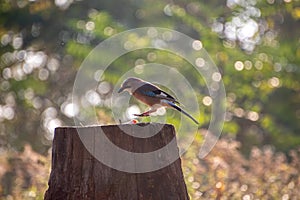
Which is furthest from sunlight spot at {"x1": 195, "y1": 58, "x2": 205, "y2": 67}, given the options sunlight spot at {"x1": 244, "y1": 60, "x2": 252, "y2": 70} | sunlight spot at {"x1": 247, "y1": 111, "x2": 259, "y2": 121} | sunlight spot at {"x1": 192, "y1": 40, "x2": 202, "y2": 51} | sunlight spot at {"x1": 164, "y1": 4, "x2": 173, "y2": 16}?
sunlight spot at {"x1": 164, "y1": 4, "x2": 173, "y2": 16}

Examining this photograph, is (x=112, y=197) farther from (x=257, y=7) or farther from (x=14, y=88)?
(x=14, y=88)

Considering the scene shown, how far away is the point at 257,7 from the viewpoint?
1008 centimetres

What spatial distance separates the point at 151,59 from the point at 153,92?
230 inches

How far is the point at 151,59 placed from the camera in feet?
34.8

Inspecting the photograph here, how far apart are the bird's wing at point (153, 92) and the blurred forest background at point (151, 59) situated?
13.1 feet

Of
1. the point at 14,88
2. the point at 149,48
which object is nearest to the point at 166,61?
the point at 149,48

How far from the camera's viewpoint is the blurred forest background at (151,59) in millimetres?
10047

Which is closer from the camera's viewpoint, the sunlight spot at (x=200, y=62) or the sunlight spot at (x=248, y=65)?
the sunlight spot at (x=200, y=62)

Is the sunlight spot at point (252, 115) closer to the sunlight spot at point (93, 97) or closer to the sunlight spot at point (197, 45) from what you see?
the sunlight spot at point (197, 45)

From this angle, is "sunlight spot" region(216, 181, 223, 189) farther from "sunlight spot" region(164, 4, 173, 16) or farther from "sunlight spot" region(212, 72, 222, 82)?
"sunlight spot" region(164, 4, 173, 16)

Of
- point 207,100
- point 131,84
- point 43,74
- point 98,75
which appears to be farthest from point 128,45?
point 131,84

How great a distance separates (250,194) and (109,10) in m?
5.78

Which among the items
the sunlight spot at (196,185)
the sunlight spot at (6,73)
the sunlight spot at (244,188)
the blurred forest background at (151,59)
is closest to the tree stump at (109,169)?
the sunlight spot at (196,185)

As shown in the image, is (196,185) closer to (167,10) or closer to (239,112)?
(239,112)
